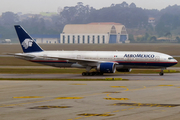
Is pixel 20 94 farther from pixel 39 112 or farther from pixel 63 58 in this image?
pixel 63 58

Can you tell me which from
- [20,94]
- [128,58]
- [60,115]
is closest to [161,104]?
[60,115]

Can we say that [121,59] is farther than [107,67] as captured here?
Yes

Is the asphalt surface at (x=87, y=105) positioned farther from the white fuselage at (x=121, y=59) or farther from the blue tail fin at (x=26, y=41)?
the blue tail fin at (x=26, y=41)

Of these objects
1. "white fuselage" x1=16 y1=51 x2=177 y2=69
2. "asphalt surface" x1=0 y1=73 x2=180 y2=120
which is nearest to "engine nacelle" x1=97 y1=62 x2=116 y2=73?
"white fuselage" x1=16 y1=51 x2=177 y2=69

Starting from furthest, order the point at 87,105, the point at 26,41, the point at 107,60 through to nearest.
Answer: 1. the point at 26,41
2. the point at 107,60
3. the point at 87,105

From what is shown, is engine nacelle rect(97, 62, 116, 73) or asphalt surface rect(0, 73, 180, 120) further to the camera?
engine nacelle rect(97, 62, 116, 73)

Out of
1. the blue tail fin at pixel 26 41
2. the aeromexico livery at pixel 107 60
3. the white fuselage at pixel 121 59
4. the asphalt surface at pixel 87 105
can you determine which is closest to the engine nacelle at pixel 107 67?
the aeromexico livery at pixel 107 60

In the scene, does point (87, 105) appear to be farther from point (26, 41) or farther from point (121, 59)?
point (26, 41)

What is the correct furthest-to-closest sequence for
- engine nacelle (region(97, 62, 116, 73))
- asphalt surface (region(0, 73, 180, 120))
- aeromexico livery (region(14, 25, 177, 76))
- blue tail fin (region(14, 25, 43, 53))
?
blue tail fin (region(14, 25, 43, 53)) < aeromexico livery (region(14, 25, 177, 76)) < engine nacelle (region(97, 62, 116, 73)) < asphalt surface (region(0, 73, 180, 120))

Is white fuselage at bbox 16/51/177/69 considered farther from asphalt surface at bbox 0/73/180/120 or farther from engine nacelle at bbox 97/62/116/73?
asphalt surface at bbox 0/73/180/120

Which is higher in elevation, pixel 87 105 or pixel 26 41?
pixel 26 41

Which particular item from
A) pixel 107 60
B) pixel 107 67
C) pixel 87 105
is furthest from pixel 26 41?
pixel 87 105

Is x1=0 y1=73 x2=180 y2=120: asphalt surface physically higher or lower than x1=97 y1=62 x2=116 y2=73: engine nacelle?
higher

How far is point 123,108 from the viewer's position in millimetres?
20906
